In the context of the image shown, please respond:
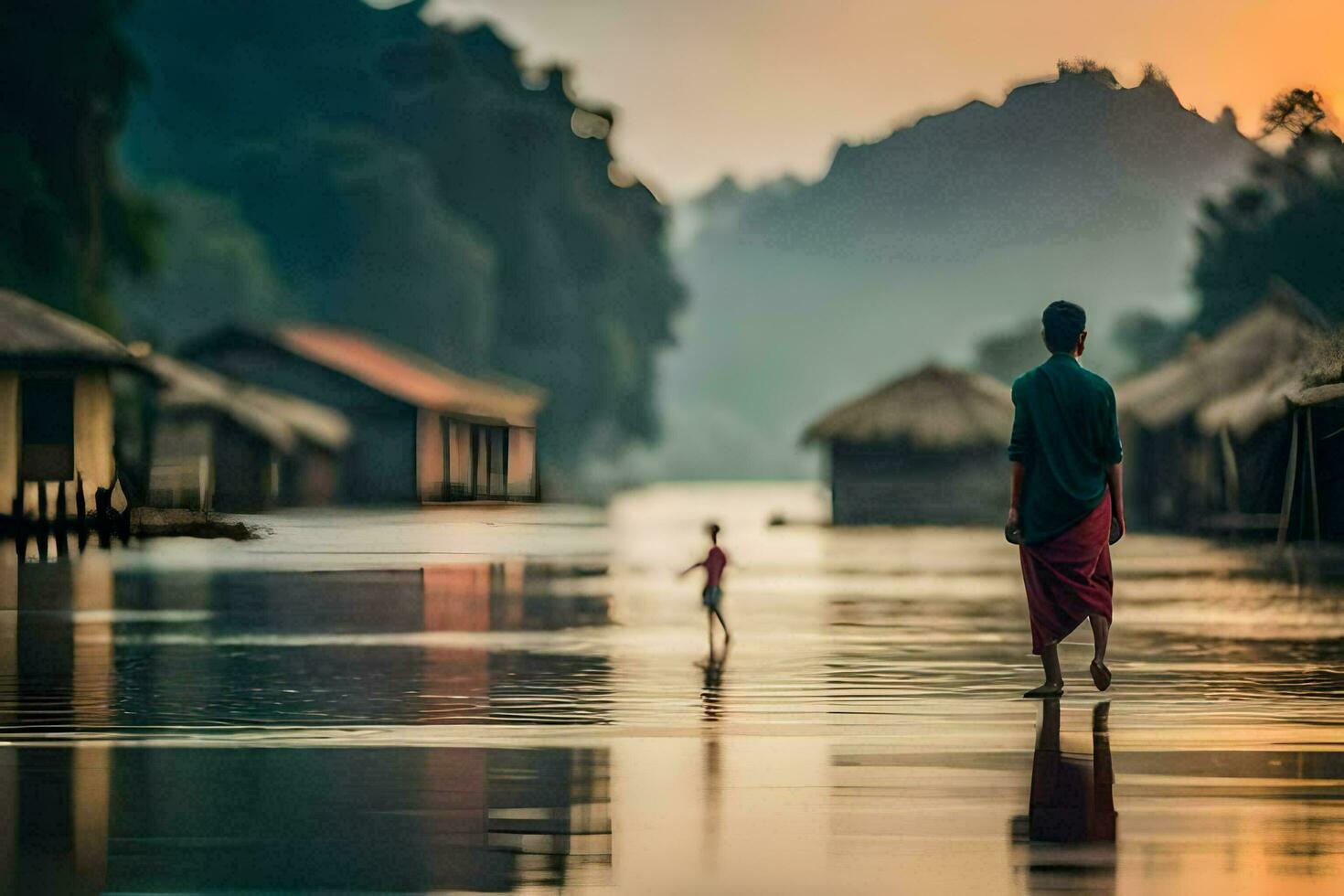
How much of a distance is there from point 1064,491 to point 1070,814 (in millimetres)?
3918

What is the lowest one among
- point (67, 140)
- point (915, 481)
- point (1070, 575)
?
point (1070, 575)

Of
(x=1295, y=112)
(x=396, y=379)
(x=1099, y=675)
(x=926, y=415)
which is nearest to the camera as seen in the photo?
(x=1099, y=675)

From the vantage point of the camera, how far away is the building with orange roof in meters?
19.6

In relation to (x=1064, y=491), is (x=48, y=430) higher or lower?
higher

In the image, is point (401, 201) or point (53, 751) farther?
point (401, 201)

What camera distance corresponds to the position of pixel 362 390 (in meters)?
43.1

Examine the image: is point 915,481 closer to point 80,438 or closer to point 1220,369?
point 1220,369

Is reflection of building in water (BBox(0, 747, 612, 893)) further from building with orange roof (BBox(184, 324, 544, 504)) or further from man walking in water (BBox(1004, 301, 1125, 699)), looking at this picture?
building with orange roof (BBox(184, 324, 544, 504))

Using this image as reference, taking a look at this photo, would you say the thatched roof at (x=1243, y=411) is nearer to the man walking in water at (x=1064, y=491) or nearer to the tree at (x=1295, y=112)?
the tree at (x=1295, y=112)

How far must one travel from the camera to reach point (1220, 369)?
59.8m

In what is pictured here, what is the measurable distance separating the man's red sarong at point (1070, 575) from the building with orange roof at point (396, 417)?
606cm

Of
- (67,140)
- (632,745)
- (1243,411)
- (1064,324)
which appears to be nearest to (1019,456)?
(1064,324)

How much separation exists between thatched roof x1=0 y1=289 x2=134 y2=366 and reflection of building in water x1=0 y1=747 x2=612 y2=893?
12829 millimetres

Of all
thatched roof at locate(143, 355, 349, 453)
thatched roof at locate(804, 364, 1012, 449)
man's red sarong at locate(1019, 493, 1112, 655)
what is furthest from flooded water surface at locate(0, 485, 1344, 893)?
thatched roof at locate(804, 364, 1012, 449)
